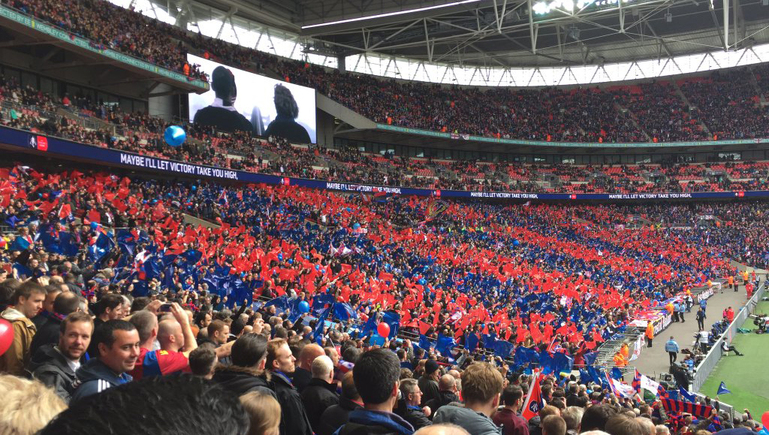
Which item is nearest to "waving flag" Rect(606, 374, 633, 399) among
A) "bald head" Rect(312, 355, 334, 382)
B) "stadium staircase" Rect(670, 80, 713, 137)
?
"bald head" Rect(312, 355, 334, 382)

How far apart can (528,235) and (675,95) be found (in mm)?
30805

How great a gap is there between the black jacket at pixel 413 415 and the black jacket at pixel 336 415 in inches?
19.9

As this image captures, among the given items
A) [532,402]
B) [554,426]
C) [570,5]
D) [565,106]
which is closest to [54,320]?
[554,426]

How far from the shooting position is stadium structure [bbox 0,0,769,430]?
16.4 meters

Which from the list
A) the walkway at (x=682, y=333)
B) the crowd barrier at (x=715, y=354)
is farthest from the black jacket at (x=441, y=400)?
the walkway at (x=682, y=333)

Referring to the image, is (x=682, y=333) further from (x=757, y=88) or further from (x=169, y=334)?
(x=757, y=88)

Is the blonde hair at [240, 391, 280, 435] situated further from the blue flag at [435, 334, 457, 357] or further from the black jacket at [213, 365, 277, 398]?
the blue flag at [435, 334, 457, 357]

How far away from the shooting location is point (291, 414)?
368cm

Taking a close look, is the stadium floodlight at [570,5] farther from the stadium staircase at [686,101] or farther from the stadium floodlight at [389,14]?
the stadium staircase at [686,101]

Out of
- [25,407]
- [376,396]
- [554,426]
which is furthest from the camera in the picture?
[554,426]

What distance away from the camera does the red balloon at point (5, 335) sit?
378cm

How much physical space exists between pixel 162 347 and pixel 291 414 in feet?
4.42

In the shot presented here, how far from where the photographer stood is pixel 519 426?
432 cm

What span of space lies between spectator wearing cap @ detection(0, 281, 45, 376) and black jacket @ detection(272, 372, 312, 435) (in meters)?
1.98
